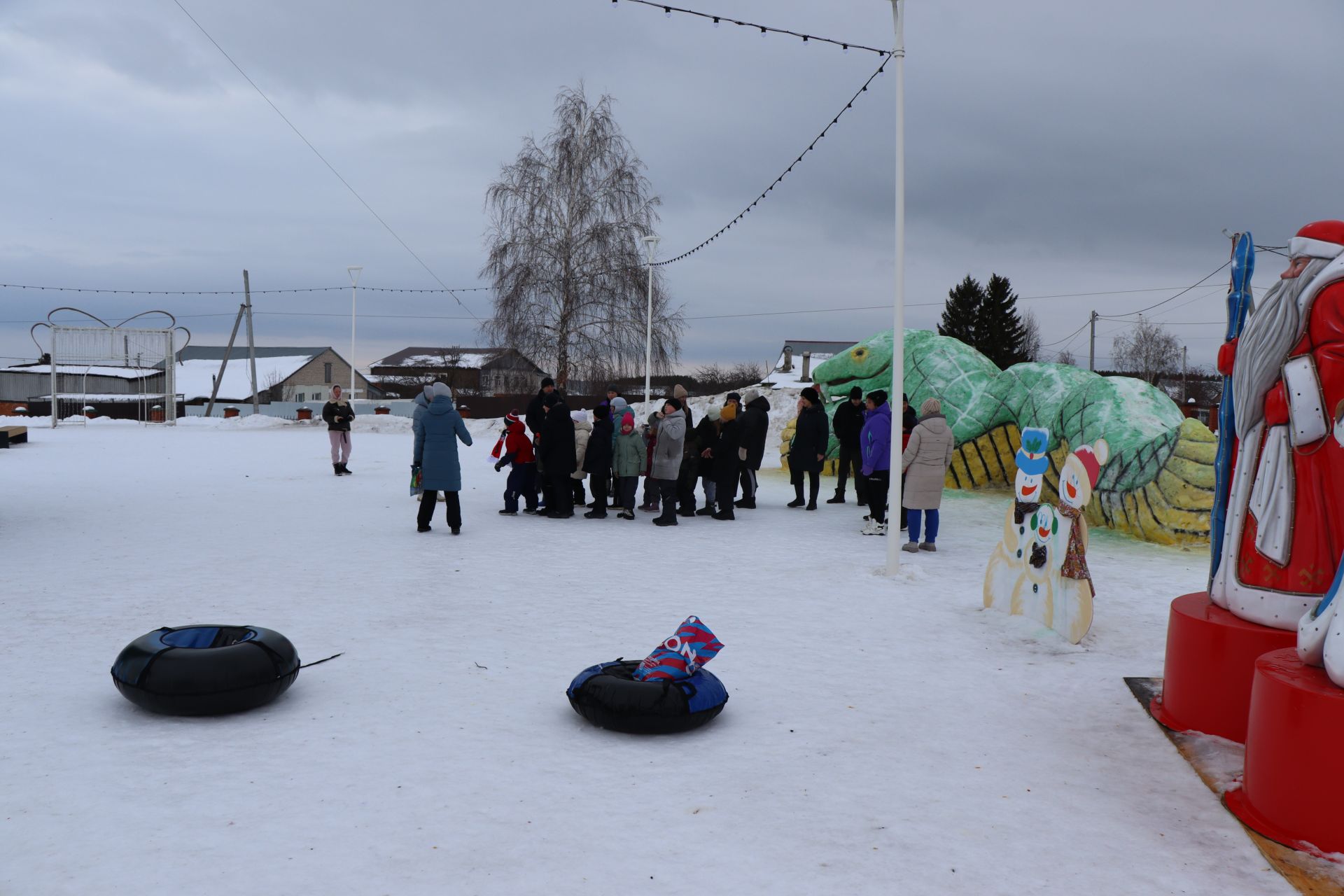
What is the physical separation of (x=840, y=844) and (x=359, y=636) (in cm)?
375

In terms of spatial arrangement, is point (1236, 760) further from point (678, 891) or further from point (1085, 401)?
point (1085, 401)

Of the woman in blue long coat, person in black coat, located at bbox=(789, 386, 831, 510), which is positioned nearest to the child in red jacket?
the woman in blue long coat

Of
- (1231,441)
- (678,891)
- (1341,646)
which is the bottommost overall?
(678,891)

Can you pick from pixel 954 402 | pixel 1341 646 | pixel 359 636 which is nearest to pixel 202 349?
pixel 954 402

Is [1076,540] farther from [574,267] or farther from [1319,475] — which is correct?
[574,267]

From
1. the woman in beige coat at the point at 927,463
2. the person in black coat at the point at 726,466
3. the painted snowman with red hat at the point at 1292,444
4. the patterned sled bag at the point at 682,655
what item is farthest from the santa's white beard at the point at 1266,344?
the person in black coat at the point at 726,466

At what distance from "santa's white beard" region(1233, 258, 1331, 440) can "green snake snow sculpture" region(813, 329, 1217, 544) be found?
6567 mm

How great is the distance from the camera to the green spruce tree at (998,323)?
44219mm

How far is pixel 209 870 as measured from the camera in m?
3.17

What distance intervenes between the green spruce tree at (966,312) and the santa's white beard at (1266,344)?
41303mm

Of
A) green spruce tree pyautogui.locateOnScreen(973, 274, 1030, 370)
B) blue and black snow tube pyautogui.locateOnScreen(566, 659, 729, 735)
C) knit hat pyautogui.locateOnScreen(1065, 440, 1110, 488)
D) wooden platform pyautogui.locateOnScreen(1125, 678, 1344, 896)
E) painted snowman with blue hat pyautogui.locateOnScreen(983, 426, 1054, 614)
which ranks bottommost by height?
wooden platform pyautogui.locateOnScreen(1125, 678, 1344, 896)

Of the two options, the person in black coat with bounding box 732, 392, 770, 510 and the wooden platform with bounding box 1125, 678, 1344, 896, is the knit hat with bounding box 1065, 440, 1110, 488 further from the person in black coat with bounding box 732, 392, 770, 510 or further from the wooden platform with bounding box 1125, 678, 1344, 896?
the person in black coat with bounding box 732, 392, 770, 510

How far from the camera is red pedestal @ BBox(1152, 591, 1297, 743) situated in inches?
175

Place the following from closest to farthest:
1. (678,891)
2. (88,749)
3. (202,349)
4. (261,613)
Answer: (678,891), (88,749), (261,613), (202,349)
